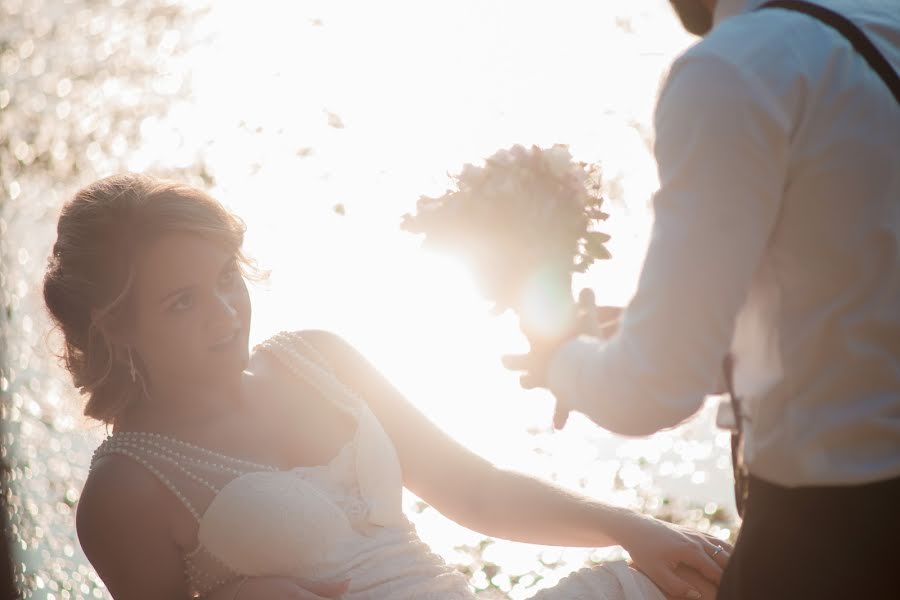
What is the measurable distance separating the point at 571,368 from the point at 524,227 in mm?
369

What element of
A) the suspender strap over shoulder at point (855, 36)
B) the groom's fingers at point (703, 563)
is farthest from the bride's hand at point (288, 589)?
the suspender strap over shoulder at point (855, 36)

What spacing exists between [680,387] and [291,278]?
7.28 meters

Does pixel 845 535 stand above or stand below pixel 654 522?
above

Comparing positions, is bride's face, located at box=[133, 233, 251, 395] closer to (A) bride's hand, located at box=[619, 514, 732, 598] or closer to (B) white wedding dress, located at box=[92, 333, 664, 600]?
(B) white wedding dress, located at box=[92, 333, 664, 600]

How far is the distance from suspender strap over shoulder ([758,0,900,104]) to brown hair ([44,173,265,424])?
1.95 meters

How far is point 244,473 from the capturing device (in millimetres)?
3230

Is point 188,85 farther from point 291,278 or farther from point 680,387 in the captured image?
point 680,387

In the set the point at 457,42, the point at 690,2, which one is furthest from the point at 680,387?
the point at 457,42

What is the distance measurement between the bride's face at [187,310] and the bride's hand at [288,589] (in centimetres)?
65

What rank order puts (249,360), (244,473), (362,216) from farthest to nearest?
1. (362,216)
2. (249,360)
3. (244,473)

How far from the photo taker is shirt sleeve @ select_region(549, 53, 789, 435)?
5.62ft

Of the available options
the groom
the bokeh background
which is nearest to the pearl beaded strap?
the groom

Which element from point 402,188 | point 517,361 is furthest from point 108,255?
point 402,188

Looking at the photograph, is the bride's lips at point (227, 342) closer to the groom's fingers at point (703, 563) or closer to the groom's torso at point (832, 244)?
the groom's fingers at point (703, 563)
